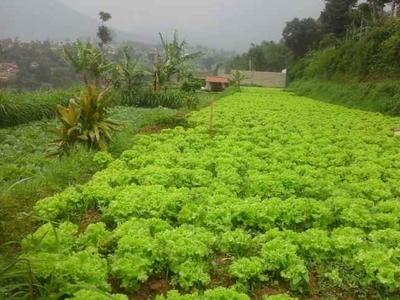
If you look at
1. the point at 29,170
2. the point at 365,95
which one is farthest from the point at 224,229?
the point at 365,95

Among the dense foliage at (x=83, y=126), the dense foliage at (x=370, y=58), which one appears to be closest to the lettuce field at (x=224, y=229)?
the dense foliage at (x=83, y=126)

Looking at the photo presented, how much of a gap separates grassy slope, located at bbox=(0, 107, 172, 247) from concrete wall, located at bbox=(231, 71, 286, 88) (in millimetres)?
37565

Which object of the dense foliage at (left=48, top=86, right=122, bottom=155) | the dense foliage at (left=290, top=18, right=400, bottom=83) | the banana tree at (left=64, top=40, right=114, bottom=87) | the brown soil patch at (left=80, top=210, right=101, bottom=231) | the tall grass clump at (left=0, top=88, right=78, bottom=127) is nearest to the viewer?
the brown soil patch at (left=80, top=210, right=101, bottom=231)

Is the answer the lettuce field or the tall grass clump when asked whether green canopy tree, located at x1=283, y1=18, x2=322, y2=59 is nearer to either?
the tall grass clump

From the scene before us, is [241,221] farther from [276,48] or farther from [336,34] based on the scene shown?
[276,48]

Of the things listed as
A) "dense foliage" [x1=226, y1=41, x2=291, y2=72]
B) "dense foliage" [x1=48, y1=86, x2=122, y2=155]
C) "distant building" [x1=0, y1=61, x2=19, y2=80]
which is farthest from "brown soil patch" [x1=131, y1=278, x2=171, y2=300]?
"dense foliage" [x1=226, y1=41, x2=291, y2=72]

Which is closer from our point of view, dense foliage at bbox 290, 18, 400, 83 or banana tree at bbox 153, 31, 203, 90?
dense foliage at bbox 290, 18, 400, 83

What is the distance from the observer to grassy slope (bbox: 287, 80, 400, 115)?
57.7 ft

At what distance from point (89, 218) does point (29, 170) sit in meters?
2.50

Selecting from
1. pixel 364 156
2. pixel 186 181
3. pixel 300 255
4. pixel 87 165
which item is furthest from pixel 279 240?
pixel 364 156

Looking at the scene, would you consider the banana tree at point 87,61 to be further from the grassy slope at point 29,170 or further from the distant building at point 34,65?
the distant building at point 34,65

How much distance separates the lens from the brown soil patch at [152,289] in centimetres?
414

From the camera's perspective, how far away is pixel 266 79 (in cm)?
4884

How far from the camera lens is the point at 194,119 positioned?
551 inches
